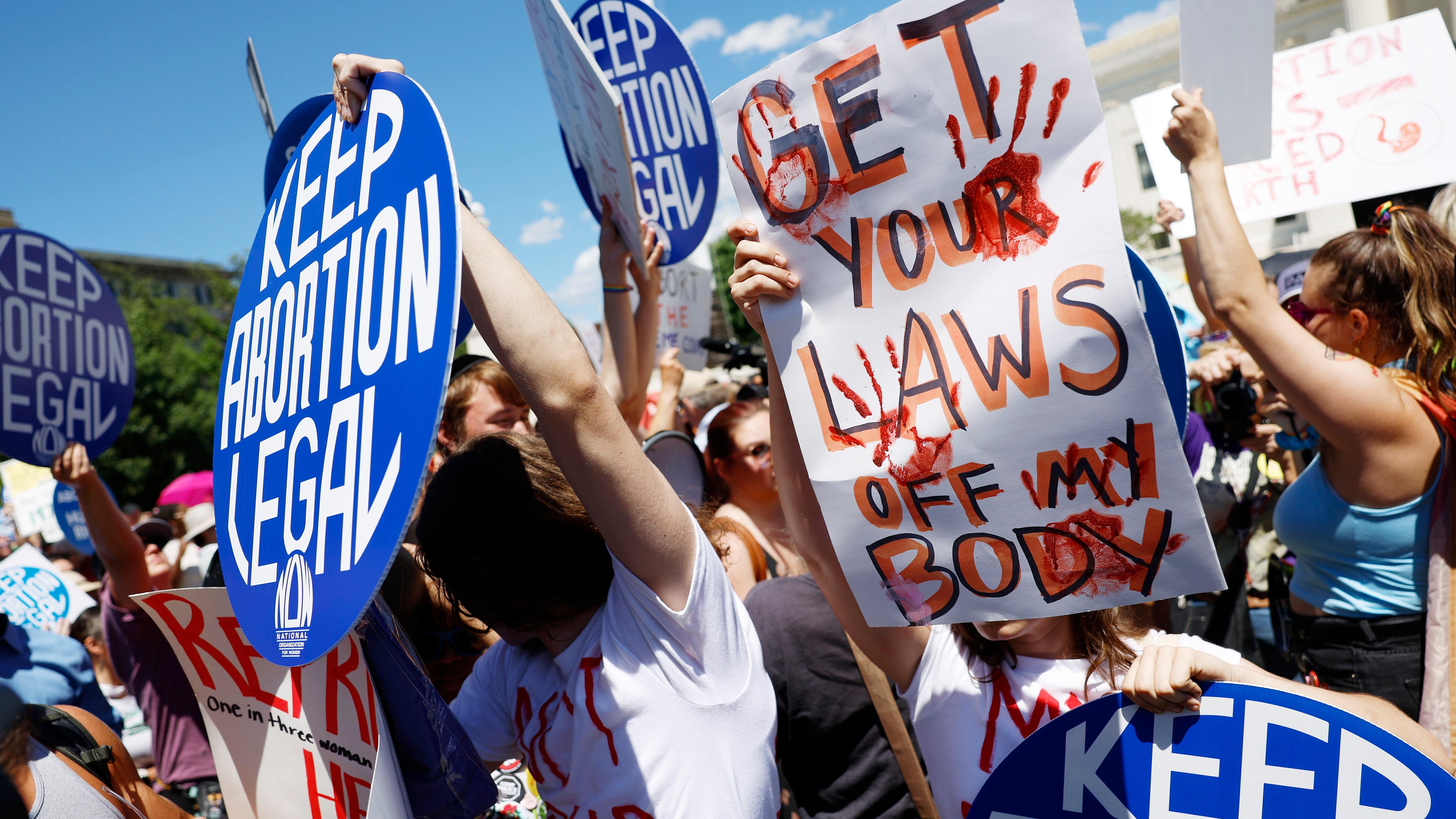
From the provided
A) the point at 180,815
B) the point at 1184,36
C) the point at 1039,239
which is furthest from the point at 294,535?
the point at 1184,36

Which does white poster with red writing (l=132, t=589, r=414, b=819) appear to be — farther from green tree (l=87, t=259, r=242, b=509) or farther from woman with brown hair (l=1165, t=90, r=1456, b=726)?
green tree (l=87, t=259, r=242, b=509)

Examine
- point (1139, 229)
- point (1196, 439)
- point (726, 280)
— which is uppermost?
point (726, 280)

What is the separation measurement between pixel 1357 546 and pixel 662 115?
2.38 meters

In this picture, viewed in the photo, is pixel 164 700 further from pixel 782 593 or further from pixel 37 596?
pixel 782 593

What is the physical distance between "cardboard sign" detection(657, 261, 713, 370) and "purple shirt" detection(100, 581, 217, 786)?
2.64 m

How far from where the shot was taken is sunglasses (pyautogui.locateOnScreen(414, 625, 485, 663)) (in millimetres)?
1918

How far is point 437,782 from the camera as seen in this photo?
115 cm

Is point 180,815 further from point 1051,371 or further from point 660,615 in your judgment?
point 1051,371

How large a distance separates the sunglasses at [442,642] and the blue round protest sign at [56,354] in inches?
56.2

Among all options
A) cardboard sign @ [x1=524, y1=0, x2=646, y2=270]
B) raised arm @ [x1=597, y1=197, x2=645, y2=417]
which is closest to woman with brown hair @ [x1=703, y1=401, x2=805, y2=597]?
raised arm @ [x1=597, y1=197, x2=645, y2=417]

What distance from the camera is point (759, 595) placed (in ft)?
6.48

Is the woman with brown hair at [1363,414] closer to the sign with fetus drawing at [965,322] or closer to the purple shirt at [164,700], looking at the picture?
the sign with fetus drawing at [965,322]

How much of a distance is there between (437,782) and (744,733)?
41 centimetres

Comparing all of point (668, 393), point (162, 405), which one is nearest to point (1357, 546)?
point (668, 393)
